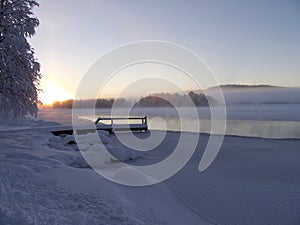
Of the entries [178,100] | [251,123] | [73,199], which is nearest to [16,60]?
[73,199]

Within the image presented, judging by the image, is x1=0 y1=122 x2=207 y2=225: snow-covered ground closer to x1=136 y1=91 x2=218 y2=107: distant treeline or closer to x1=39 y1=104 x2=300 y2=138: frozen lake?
x1=39 y1=104 x2=300 y2=138: frozen lake

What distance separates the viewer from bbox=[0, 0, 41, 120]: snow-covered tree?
11.6 metres

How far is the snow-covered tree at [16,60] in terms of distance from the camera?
11.6 metres

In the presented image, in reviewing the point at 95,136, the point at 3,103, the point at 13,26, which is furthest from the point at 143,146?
the point at 13,26

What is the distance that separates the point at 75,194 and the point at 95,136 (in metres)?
9.61

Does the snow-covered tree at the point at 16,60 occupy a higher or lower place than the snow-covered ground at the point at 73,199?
higher

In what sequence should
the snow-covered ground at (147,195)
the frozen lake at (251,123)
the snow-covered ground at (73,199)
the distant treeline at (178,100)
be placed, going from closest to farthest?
1. the snow-covered ground at (73,199)
2. the snow-covered ground at (147,195)
3. the frozen lake at (251,123)
4. the distant treeline at (178,100)

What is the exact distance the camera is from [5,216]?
4098mm

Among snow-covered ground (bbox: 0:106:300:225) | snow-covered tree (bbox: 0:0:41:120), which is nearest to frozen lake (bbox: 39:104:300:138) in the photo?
snow-covered ground (bbox: 0:106:300:225)

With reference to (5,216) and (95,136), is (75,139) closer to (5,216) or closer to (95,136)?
(95,136)

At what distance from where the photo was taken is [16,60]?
11953mm

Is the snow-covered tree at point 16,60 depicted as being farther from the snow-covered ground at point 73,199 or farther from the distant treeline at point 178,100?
the distant treeline at point 178,100

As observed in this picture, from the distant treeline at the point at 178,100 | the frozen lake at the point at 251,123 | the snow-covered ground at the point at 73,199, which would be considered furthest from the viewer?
the distant treeline at the point at 178,100

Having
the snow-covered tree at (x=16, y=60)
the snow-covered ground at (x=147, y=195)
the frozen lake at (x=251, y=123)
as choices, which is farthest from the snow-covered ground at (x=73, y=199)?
the frozen lake at (x=251, y=123)
